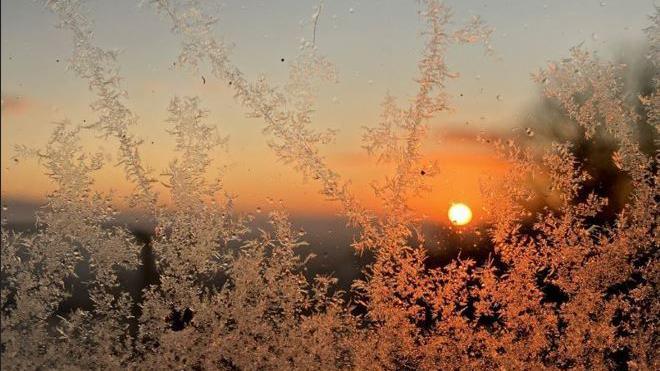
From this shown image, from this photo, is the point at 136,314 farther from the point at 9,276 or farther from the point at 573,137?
the point at 573,137

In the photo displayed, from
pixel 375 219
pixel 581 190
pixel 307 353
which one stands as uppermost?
pixel 581 190

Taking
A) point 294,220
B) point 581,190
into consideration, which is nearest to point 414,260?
point 294,220

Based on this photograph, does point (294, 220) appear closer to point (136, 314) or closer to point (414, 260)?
point (414, 260)

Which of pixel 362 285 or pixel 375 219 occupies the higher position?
pixel 375 219

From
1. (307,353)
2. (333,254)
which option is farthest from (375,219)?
(307,353)

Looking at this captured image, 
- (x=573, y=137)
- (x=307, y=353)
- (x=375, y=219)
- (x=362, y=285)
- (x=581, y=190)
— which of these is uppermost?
(x=573, y=137)

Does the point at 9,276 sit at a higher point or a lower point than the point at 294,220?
lower
